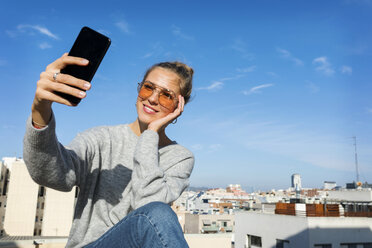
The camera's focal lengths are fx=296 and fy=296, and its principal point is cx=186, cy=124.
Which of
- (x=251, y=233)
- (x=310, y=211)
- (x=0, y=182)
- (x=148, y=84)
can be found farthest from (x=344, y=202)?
(x=0, y=182)

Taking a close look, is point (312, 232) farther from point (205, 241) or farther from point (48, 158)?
point (48, 158)

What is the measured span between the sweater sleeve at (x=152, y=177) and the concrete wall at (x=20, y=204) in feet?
Answer: 135

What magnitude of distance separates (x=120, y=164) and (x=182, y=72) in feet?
3.28

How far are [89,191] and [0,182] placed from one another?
144 feet

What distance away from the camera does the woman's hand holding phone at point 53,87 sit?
4.44 ft

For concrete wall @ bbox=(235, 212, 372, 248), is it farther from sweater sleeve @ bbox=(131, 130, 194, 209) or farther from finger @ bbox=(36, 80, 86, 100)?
finger @ bbox=(36, 80, 86, 100)

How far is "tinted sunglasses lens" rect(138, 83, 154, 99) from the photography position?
2.51 metres

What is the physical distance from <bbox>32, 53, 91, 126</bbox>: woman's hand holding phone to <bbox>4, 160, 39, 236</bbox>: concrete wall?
41738 millimetres

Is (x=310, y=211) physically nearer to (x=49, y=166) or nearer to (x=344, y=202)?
(x=344, y=202)

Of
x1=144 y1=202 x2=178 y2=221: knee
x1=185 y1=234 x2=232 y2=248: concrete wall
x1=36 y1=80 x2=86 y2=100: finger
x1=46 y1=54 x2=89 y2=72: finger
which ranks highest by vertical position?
x1=46 y1=54 x2=89 y2=72: finger

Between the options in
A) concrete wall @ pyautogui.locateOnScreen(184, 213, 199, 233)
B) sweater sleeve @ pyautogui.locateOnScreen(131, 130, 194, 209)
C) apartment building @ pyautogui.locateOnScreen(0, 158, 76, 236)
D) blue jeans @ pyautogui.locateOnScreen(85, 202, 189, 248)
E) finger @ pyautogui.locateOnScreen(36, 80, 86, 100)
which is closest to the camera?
finger @ pyautogui.locateOnScreen(36, 80, 86, 100)

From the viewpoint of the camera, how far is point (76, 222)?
208 centimetres

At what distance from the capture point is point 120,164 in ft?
7.59

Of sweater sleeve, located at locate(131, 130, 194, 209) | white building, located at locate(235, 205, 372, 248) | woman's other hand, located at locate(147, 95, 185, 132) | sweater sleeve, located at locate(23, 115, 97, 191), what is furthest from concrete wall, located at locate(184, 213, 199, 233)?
sweater sleeve, located at locate(23, 115, 97, 191)
